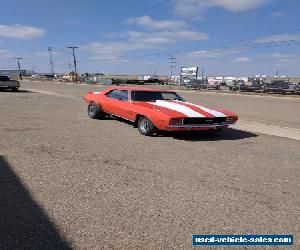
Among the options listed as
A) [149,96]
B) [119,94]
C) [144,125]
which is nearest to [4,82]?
[119,94]

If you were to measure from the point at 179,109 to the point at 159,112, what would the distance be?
0.56 metres

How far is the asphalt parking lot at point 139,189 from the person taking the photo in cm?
392

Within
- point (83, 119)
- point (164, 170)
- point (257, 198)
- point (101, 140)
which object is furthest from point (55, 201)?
point (83, 119)

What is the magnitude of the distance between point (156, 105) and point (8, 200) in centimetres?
565

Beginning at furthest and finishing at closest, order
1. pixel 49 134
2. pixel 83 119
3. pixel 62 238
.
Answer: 1. pixel 83 119
2. pixel 49 134
3. pixel 62 238

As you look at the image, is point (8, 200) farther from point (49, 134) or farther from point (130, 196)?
point (49, 134)

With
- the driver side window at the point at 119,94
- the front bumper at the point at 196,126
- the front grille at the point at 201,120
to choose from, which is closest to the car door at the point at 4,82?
the driver side window at the point at 119,94

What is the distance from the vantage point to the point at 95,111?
40.3 ft

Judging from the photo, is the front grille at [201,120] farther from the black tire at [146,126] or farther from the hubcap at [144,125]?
the hubcap at [144,125]

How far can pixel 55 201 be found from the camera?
4695mm

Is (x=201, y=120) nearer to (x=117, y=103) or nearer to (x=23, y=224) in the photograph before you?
(x=117, y=103)

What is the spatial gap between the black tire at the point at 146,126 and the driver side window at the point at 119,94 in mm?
1205

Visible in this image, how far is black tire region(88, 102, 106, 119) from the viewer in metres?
12.2

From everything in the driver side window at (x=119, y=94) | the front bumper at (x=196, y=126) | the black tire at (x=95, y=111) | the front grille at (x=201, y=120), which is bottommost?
the black tire at (x=95, y=111)
